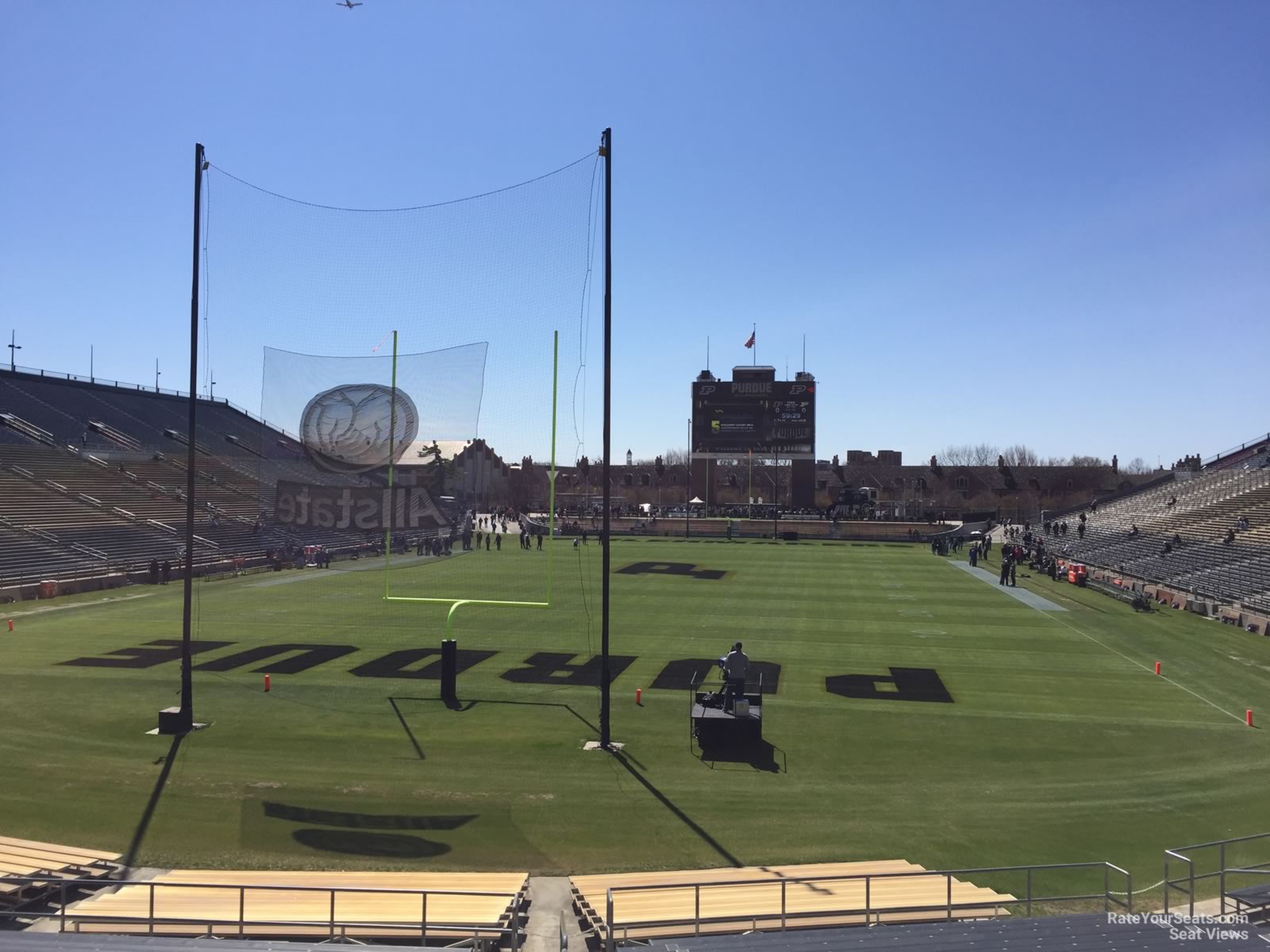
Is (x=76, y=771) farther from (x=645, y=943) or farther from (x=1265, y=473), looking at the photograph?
(x=1265, y=473)

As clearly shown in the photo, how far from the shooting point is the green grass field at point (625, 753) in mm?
10609

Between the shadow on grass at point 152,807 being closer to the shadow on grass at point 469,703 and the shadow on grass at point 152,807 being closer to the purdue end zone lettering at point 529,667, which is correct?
the shadow on grass at point 469,703

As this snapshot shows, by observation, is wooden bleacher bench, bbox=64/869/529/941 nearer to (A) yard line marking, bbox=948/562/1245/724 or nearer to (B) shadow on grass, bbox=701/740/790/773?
(B) shadow on grass, bbox=701/740/790/773

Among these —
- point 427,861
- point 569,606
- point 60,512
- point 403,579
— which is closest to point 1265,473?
point 569,606

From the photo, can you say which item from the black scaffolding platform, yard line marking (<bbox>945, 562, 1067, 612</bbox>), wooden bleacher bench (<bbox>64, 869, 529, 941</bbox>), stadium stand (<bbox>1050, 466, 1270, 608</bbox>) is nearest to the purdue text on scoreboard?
the black scaffolding platform

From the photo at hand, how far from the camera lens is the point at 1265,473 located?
47500 mm

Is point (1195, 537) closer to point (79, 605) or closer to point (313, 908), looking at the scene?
point (313, 908)

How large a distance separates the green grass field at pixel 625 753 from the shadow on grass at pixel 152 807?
0.10 metres

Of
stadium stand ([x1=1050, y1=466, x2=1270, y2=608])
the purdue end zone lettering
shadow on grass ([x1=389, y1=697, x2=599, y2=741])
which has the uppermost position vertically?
stadium stand ([x1=1050, y1=466, x2=1270, y2=608])

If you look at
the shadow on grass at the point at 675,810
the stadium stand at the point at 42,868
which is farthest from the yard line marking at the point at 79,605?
the shadow on grass at the point at 675,810

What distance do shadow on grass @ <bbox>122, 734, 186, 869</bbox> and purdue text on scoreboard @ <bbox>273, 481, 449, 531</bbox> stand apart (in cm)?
437

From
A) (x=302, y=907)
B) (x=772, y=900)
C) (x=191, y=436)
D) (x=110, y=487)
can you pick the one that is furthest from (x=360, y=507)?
(x=110, y=487)

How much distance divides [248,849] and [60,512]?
38.1m

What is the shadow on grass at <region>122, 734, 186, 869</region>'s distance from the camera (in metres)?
10.0
